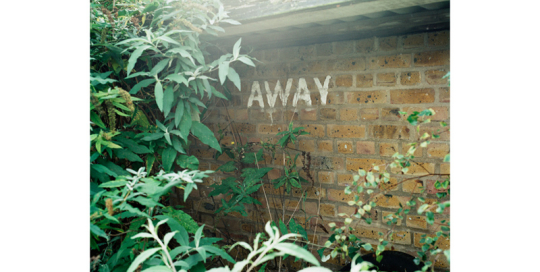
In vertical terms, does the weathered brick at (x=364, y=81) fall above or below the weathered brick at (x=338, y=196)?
above

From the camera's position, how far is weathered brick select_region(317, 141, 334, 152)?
2.05 meters

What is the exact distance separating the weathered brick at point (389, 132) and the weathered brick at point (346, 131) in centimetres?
6

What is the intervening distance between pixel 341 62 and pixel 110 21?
1260 mm

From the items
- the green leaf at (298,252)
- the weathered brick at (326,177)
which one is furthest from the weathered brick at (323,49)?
the green leaf at (298,252)

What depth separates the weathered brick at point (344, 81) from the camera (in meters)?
1.96

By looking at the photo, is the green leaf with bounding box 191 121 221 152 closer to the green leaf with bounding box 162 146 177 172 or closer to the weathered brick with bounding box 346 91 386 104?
the green leaf with bounding box 162 146 177 172

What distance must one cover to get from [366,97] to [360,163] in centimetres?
40

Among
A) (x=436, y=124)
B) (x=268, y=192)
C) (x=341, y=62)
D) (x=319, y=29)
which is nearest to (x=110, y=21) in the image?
(x=319, y=29)

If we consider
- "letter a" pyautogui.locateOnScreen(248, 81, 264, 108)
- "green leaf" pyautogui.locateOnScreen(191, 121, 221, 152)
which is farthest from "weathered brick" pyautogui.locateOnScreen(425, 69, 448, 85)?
"green leaf" pyautogui.locateOnScreen(191, 121, 221, 152)

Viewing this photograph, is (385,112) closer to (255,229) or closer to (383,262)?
(383,262)

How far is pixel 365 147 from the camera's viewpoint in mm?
1939

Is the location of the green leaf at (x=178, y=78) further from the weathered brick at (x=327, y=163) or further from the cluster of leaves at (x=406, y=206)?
the weathered brick at (x=327, y=163)

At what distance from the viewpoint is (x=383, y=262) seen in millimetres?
1564

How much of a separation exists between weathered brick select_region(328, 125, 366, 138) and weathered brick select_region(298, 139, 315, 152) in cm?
13
